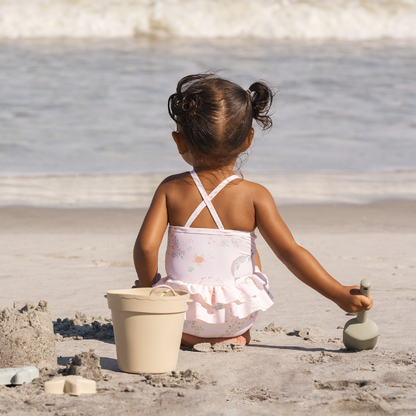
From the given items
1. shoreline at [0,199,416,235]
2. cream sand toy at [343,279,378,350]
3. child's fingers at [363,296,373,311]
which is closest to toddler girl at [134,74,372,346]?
child's fingers at [363,296,373,311]

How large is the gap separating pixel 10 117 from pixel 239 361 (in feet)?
30.3

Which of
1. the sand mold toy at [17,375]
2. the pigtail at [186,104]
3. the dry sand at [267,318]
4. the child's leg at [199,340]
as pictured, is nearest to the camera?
the dry sand at [267,318]

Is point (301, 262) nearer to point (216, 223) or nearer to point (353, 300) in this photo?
point (353, 300)

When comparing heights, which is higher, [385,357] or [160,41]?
[160,41]

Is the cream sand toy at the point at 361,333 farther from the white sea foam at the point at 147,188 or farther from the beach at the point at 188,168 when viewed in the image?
the white sea foam at the point at 147,188

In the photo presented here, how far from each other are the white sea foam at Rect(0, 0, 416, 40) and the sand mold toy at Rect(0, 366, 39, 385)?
786 inches

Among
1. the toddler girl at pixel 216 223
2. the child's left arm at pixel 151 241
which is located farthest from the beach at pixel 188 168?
the child's left arm at pixel 151 241

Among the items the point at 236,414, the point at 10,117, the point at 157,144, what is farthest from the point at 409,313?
the point at 10,117

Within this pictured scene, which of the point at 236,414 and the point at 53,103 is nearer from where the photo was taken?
the point at 236,414

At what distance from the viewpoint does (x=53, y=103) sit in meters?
11.8

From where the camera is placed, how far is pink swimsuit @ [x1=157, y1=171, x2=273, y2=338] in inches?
103

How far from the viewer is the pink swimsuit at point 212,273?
2.61 m

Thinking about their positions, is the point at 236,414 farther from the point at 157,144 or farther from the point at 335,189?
the point at 157,144

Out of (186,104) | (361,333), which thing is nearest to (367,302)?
(361,333)
